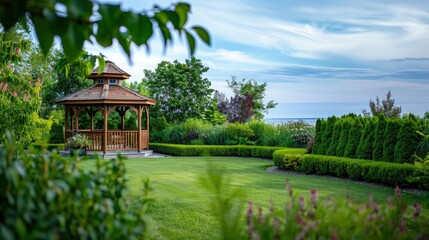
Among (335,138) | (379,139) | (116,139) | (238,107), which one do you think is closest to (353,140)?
(335,138)

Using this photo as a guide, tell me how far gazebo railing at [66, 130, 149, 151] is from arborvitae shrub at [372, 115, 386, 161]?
1225 cm

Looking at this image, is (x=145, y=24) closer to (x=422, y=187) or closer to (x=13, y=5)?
(x=13, y=5)

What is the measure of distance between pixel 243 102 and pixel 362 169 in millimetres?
23717

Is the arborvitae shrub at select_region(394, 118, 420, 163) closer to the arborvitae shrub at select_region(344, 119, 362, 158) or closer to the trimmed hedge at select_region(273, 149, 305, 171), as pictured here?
the arborvitae shrub at select_region(344, 119, 362, 158)

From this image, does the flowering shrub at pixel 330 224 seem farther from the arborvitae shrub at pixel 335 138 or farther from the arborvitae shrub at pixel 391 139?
the arborvitae shrub at pixel 335 138

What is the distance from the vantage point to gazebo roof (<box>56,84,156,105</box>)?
788 inches

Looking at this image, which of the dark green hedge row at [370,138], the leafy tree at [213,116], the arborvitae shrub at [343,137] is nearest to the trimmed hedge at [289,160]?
the dark green hedge row at [370,138]

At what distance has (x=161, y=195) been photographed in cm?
782

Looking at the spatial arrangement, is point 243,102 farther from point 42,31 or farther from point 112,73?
point 42,31

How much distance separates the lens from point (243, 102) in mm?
34469

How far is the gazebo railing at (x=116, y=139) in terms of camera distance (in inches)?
797

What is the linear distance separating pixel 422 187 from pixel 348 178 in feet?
7.38

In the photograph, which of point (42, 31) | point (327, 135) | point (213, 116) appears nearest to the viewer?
point (42, 31)

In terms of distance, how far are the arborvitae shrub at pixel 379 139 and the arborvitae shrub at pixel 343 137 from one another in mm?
1359
